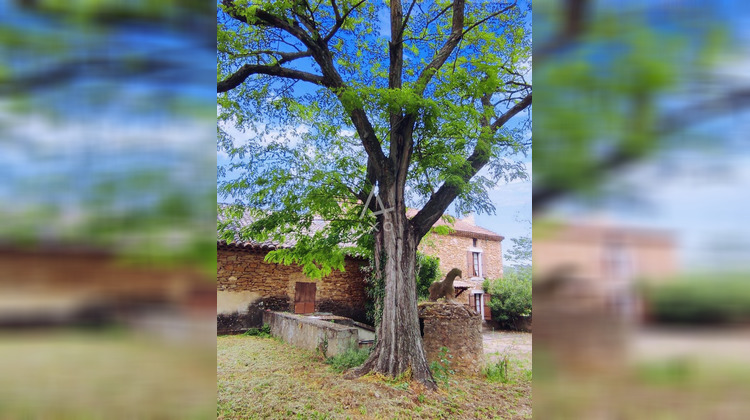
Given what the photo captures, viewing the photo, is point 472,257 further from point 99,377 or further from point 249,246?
point 99,377

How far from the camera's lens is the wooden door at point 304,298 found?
8654 millimetres

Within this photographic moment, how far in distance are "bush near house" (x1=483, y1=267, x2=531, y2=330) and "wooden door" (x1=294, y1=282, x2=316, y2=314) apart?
5533 mm

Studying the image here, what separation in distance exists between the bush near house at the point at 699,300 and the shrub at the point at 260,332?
317 inches

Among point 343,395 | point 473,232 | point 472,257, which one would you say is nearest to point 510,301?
point 472,257

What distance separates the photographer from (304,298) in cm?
873

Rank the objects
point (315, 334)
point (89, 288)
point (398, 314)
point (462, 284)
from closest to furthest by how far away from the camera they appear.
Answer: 1. point (89, 288)
2. point (398, 314)
3. point (315, 334)
4. point (462, 284)

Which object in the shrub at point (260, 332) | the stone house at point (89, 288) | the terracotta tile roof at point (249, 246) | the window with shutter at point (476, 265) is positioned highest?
the stone house at point (89, 288)

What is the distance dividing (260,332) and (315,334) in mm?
2359

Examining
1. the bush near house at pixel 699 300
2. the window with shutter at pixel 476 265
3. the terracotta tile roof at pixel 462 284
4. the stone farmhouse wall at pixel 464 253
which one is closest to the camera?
the bush near house at pixel 699 300

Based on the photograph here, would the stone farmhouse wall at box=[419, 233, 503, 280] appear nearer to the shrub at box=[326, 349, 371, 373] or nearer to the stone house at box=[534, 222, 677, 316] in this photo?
the shrub at box=[326, 349, 371, 373]

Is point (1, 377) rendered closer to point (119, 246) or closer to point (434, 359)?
point (119, 246)

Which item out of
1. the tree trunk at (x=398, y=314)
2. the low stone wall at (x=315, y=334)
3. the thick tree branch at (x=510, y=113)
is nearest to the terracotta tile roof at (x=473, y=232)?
the low stone wall at (x=315, y=334)

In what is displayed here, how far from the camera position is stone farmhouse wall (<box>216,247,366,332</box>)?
787 cm

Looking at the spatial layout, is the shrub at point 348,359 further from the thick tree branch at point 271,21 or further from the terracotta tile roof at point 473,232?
the terracotta tile roof at point 473,232
